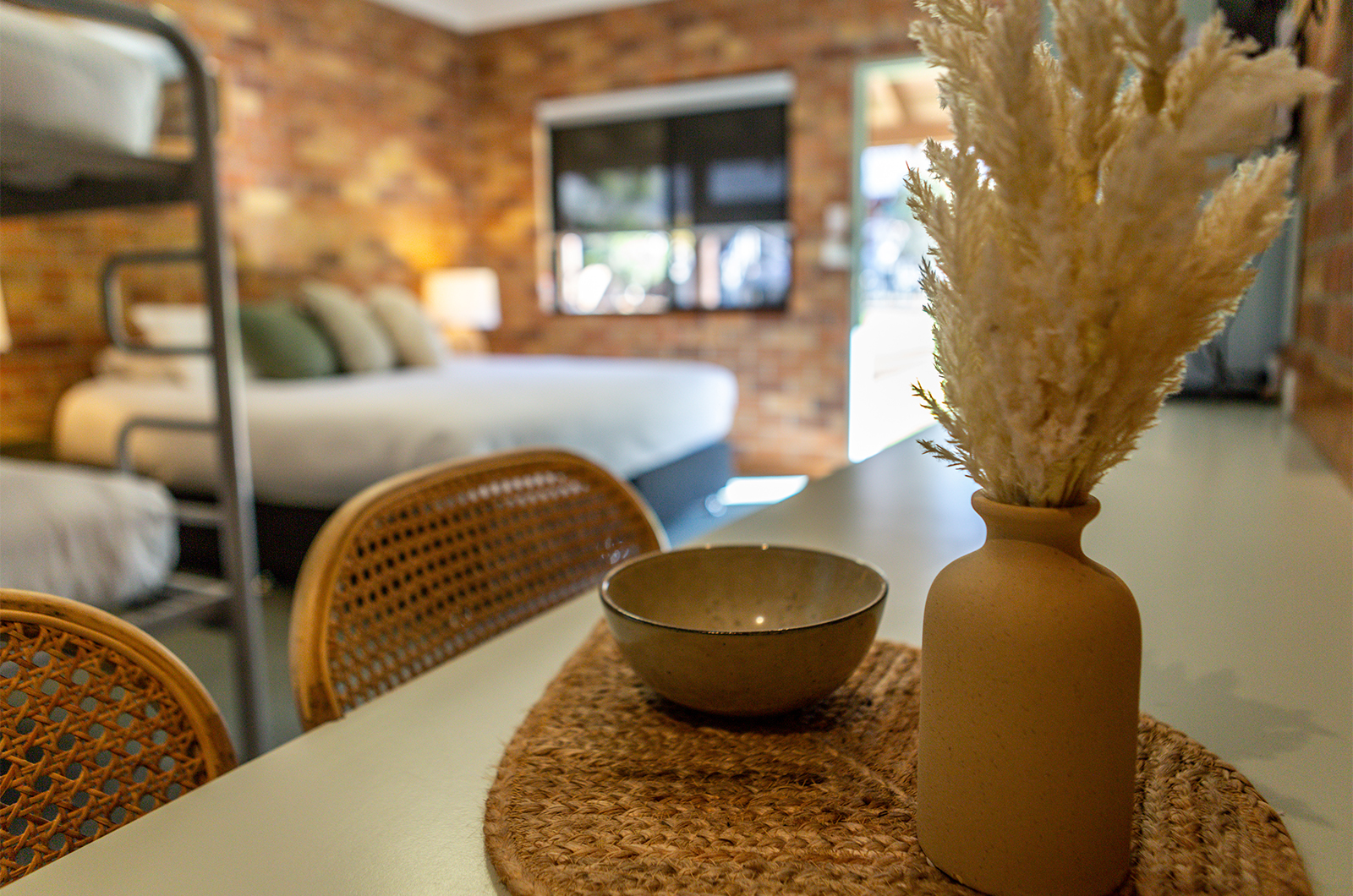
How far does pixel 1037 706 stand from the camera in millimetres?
362

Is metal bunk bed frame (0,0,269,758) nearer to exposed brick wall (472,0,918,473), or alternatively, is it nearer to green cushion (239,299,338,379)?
green cushion (239,299,338,379)

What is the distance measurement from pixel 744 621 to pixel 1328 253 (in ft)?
4.00

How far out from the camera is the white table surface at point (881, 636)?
431 millimetres

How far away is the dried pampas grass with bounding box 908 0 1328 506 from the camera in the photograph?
0.31 metres

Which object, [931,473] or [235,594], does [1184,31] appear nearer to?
[931,473]

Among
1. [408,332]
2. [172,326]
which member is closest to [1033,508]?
[172,326]

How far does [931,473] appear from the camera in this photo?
4.42 ft

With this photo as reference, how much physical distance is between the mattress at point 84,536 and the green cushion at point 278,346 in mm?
1779

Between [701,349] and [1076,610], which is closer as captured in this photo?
[1076,610]

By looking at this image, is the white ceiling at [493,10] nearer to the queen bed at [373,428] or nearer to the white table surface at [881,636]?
the queen bed at [373,428]

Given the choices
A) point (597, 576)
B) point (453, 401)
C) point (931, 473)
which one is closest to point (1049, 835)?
point (597, 576)

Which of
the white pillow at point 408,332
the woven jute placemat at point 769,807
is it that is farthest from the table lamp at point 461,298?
the woven jute placemat at point 769,807

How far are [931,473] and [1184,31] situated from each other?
1.07 m

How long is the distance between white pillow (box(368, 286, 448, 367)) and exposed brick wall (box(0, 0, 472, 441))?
0.73m
